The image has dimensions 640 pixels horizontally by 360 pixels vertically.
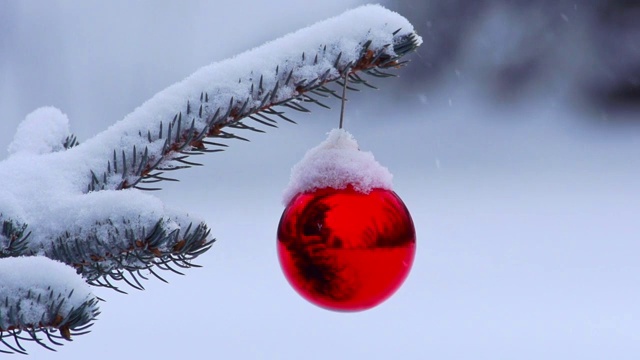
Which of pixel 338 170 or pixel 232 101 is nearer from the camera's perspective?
pixel 232 101

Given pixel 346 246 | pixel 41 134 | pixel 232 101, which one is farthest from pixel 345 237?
pixel 41 134

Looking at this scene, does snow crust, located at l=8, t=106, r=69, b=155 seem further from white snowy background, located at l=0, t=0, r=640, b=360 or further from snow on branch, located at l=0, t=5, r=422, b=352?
white snowy background, located at l=0, t=0, r=640, b=360

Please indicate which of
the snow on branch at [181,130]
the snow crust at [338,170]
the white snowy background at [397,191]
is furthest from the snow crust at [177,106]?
the white snowy background at [397,191]

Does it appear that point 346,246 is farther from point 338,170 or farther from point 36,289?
point 36,289

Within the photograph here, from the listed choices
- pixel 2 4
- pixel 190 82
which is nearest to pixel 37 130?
pixel 190 82

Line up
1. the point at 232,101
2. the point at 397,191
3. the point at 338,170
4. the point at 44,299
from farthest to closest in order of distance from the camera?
the point at 397,191
the point at 338,170
the point at 232,101
the point at 44,299

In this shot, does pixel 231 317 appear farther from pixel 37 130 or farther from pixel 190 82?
pixel 190 82

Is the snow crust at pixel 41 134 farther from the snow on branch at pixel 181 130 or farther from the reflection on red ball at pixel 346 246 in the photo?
the reflection on red ball at pixel 346 246
